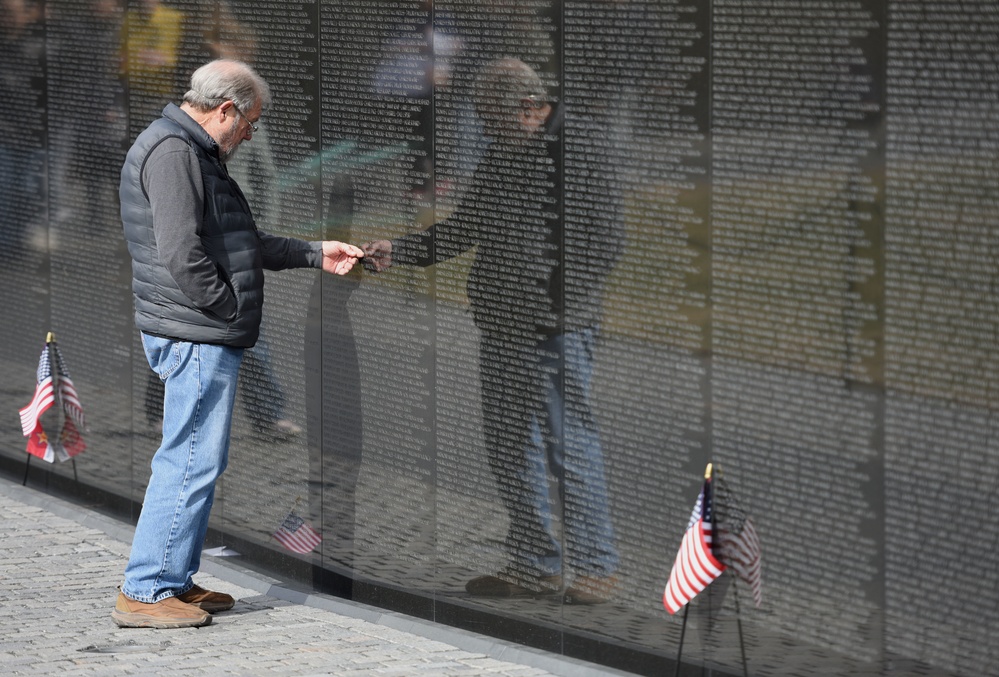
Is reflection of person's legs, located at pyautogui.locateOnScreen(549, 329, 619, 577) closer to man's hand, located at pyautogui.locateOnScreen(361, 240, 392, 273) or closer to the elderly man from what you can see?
man's hand, located at pyautogui.locateOnScreen(361, 240, 392, 273)

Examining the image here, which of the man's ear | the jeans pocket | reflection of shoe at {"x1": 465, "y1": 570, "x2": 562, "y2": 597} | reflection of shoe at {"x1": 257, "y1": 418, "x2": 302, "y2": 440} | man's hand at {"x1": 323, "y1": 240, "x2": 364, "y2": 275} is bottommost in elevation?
reflection of shoe at {"x1": 465, "y1": 570, "x2": 562, "y2": 597}

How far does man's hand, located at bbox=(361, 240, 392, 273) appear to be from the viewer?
23.2 ft

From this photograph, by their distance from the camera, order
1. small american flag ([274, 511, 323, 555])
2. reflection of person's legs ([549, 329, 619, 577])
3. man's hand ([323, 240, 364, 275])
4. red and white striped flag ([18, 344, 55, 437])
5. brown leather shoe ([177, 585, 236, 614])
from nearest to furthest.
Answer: reflection of person's legs ([549, 329, 619, 577]), brown leather shoe ([177, 585, 236, 614]), man's hand ([323, 240, 364, 275]), small american flag ([274, 511, 323, 555]), red and white striped flag ([18, 344, 55, 437])

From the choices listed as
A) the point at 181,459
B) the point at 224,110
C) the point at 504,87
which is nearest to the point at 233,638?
the point at 181,459

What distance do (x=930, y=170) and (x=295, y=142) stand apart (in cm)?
320

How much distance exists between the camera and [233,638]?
22.0ft

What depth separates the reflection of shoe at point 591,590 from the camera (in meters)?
6.20

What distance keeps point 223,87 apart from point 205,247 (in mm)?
606

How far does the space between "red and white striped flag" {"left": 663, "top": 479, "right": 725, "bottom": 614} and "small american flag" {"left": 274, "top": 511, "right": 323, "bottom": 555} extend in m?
2.14

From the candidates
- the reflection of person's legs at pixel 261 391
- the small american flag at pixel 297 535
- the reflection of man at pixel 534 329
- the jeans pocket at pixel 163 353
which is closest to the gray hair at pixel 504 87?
the reflection of man at pixel 534 329

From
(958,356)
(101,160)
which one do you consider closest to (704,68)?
(958,356)

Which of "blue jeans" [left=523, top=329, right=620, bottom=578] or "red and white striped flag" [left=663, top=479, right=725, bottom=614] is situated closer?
"red and white striped flag" [left=663, top=479, right=725, bottom=614]

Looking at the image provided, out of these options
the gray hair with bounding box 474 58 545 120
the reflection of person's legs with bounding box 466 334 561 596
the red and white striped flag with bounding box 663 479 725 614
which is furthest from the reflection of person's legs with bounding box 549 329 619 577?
the gray hair with bounding box 474 58 545 120

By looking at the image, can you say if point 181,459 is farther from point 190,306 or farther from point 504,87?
point 504,87
